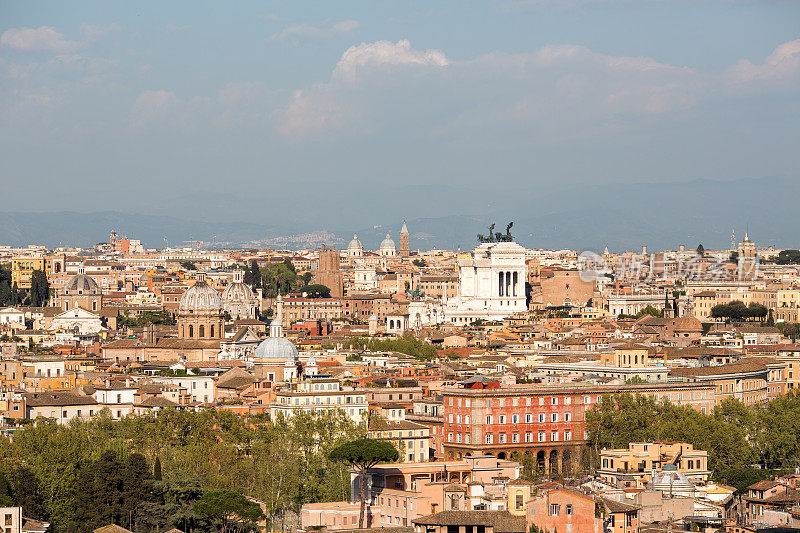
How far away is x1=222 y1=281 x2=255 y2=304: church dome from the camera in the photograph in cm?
11688

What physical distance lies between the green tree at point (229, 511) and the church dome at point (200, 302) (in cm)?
5284

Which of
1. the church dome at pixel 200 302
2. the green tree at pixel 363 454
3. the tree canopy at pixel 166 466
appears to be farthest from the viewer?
the church dome at pixel 200 302

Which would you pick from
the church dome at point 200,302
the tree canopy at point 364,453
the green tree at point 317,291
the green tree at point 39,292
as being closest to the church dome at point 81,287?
the green tree at point 39,292

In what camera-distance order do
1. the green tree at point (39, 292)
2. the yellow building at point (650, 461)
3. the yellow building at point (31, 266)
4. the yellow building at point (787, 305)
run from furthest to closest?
the yellow building at point (31, 266) < the green tree at point (39, 292) < the yellow building at point (787, 305) < the yellow building at point (650, 461)

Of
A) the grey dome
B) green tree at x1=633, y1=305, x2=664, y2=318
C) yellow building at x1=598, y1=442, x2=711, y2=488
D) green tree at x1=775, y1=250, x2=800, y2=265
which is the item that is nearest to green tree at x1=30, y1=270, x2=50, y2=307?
green tree at x1=633, y1=305, x2=664, y2=318

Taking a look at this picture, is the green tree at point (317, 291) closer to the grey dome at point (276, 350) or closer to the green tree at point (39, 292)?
the green tree at point (39, 292)

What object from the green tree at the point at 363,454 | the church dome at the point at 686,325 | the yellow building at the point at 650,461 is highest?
the church dome at the point at 686,325

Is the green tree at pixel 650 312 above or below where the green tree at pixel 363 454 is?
above

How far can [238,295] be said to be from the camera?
11831 centimetres

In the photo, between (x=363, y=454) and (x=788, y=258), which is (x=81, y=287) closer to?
(x=788, y=258)

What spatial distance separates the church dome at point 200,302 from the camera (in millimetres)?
90688

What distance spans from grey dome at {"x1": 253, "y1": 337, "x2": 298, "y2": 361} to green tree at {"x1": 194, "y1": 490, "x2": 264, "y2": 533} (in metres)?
28.2

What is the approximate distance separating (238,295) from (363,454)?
78.8 meters

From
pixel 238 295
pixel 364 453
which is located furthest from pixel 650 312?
pixel 364 453
